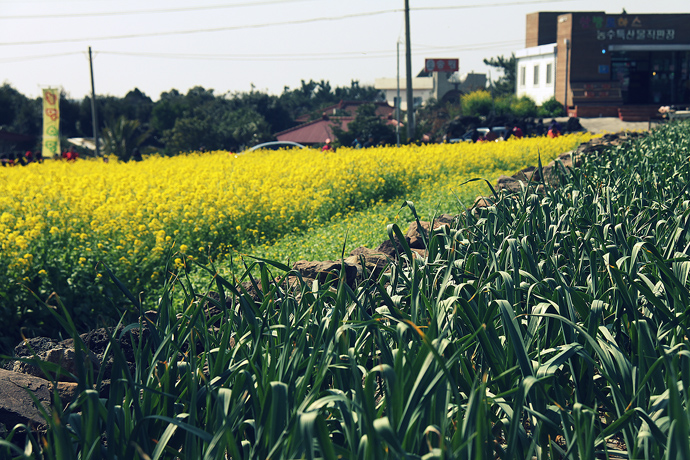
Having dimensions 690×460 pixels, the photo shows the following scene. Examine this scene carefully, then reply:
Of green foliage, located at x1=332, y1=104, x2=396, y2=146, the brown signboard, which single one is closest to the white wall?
the brown signboard

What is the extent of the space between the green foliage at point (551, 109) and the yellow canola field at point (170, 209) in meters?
29.8

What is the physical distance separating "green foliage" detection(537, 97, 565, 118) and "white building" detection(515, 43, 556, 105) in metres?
2.07

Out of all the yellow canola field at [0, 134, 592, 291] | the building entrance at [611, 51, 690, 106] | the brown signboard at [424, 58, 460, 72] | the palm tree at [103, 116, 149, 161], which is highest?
the brown signboard at [424, 58, 460, 72]

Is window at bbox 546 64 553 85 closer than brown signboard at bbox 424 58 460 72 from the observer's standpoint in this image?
Yes

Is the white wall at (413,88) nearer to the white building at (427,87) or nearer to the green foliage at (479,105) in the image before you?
the white building at (427,87)

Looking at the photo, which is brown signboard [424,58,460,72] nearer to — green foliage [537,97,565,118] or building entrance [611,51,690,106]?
building entrance [611,51,690,106]

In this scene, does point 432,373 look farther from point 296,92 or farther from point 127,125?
point 296,92

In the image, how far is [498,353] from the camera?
210 cm

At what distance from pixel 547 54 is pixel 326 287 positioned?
48.9 metres

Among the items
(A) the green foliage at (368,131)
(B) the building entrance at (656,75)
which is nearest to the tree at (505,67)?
(B) the building entrance at (656,75)

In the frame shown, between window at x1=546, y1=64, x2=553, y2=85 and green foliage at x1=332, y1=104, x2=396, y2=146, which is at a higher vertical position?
window at x1=546, y1=64, x2=553, y2=85

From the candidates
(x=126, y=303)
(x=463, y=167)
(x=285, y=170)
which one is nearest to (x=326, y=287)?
(x=126, y=303)

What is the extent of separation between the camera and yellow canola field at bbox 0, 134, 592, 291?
6.52 metres

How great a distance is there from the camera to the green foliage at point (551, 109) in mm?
43022
